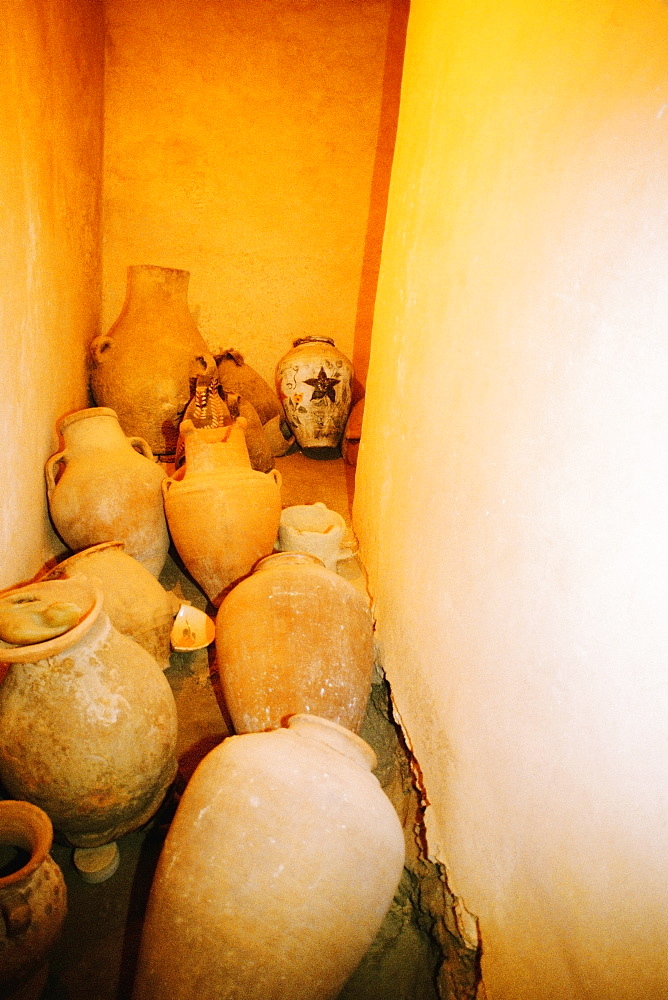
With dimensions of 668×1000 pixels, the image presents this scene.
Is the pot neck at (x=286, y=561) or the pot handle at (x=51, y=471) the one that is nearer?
the pot neck at (x=286, y=561)

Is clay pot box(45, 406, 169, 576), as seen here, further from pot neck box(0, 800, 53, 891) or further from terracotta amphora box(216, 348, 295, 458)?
terracotta amphora box(216, 348, 295, 458)

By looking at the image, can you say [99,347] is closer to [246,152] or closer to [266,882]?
[246,152]

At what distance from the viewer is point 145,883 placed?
1.79 meters

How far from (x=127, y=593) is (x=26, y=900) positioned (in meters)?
1.14

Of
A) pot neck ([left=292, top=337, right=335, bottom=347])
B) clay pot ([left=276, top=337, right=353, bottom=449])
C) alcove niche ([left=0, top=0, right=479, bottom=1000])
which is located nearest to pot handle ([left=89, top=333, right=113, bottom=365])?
alcove niche ([left=0, top=0, right=479, bottom=1000])

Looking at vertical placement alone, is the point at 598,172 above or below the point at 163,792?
above

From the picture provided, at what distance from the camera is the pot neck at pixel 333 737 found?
144cm

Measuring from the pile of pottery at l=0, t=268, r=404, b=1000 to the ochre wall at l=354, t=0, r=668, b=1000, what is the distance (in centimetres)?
34

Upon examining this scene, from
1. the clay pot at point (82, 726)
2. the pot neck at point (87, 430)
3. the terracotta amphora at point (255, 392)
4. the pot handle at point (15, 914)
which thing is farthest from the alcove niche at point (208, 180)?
the pot handle at point (15, 914)

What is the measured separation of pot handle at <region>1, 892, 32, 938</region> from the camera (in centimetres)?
128

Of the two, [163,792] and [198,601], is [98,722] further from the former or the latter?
[198,601]

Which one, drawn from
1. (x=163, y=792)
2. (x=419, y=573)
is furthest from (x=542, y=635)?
(x=163, y=792)

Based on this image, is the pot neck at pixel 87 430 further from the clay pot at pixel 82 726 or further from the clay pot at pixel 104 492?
the clay pot at pixel 82 726

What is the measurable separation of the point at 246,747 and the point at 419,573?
988 millimetres
